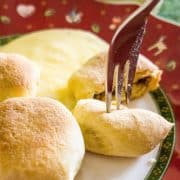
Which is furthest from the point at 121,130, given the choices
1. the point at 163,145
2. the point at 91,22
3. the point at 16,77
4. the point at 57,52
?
the point at 91,22

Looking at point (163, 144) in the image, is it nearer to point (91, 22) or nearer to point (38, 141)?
point (38, 141)

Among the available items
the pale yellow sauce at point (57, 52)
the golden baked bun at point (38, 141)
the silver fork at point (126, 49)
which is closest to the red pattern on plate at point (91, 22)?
the pale yellow sauce at point (57, 52)

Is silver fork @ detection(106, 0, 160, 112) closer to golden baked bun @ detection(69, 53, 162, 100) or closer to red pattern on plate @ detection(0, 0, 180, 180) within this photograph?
golden baked bun @ detection(69, 53, 162, 100)

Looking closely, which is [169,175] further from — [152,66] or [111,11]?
[111,11]

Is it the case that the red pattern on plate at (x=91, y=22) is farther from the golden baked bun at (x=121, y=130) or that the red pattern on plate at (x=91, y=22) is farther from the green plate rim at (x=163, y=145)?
the golden baked bun at (x=121, y=130)

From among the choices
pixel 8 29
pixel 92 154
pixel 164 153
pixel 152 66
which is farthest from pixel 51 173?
pixel 8 29

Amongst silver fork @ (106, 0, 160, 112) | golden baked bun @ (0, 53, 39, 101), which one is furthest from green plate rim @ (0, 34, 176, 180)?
golden baked bun @ (0, 53, 39, 101)
